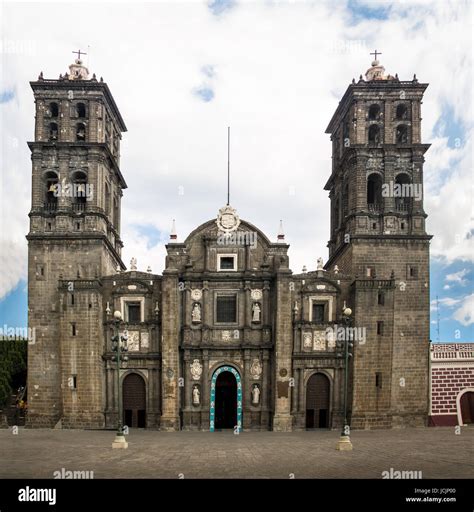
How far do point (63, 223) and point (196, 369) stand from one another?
42.1 ft

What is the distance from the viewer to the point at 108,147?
44.2 meters

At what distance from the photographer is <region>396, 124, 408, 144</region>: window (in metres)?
43.0

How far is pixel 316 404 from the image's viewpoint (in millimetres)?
40156

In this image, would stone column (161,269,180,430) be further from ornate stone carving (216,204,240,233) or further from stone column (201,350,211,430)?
ornate stone carving (216,204,240,233)

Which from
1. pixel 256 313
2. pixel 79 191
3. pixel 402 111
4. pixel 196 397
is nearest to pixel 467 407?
pixel 256 313

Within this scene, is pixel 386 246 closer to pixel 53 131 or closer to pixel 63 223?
pixel 63 223

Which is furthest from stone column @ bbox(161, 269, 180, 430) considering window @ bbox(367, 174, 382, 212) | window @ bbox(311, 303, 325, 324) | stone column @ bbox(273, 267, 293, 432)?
window @ bbox(367, 174, 382, 212)

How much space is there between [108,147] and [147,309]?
1187cm

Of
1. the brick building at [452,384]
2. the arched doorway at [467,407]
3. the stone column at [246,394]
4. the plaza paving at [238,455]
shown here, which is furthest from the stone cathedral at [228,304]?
the plaza paving at [238,455]

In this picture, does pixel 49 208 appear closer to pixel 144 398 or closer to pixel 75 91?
pixel 75 91

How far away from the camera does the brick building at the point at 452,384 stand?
40.2 m

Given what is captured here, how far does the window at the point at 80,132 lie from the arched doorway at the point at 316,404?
73.2 feet
